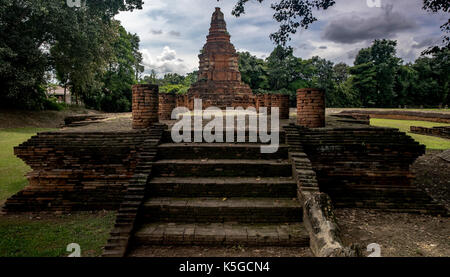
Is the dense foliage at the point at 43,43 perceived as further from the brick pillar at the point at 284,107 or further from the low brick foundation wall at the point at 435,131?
the low brick foundation wall at the point at 435,131

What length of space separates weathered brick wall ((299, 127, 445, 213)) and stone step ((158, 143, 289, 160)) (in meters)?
0.76

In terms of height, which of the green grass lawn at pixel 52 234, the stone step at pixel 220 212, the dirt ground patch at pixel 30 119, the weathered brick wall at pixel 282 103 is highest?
the weathered brick wall at pixel 282 103

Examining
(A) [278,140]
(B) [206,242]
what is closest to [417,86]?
(A) [278,140]

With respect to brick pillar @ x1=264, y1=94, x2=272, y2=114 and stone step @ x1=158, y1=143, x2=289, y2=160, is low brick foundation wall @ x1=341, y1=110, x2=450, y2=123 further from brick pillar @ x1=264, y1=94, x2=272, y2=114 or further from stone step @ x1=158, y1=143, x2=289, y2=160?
stone step @ x1=158, y1=143, x2=289, y2=160

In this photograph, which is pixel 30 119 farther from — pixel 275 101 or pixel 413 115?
pixel 413 115

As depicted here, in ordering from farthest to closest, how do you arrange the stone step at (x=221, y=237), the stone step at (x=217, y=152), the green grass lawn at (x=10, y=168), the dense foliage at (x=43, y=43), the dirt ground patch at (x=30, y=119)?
the dirt ground patch at (x=30, y=119) → the dense foliage at (x=43, y=43) → the green grass lawn at (x=10, y=168) → the stone step at (x=217, y=152) → the stone step at (x=221, y=237)

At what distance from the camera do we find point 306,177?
459 cm

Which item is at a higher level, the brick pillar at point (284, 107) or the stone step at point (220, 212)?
the brick pillar at point (284, 107)

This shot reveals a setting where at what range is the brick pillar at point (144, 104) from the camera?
6203 millimetres

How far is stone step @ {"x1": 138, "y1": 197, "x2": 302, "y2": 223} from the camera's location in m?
4.26

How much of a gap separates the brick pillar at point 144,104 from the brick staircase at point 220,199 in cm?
93

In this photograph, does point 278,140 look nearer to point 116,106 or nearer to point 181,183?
point 181,183

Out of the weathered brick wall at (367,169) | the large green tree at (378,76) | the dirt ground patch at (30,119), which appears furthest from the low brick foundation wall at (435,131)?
the large green tree at (378,76)

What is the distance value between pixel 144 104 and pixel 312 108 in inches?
136
